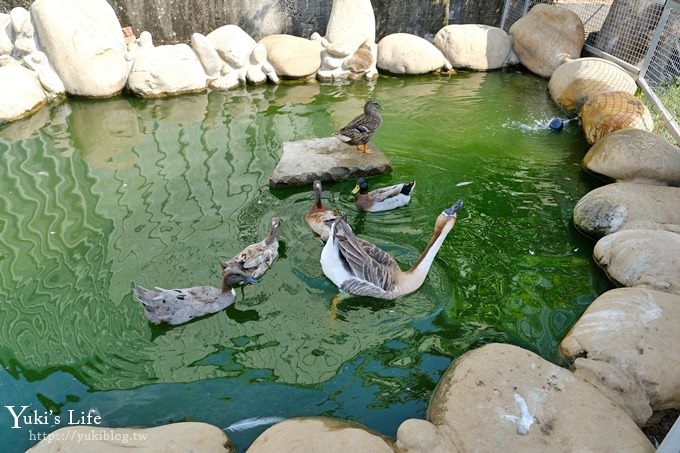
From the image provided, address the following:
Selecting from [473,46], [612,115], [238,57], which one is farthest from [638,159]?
[238,57]

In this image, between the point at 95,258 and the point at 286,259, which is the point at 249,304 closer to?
the point at 286,259

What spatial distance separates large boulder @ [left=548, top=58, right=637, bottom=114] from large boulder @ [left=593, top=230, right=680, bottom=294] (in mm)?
4519

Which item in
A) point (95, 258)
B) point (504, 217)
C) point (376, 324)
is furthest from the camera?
point (504, 217)

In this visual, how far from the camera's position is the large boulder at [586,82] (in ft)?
28.7

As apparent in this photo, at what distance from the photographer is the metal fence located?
8.30m

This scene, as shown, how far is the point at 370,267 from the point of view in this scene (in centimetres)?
452

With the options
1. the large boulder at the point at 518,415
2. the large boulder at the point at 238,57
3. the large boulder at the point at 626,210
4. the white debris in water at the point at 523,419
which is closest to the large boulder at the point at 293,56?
the large boulder at the point at 238,57

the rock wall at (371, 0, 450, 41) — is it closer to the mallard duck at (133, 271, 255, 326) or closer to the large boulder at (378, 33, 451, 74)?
the large boulder at (378, 33, 451, 74)

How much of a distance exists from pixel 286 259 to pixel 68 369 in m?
2.13

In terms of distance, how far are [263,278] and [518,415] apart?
2.61 m

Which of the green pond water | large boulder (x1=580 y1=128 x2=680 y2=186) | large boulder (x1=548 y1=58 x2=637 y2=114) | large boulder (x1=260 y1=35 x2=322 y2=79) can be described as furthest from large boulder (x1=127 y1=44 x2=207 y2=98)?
large boulder (x1=580 y1=128 x2=680 y2=186)

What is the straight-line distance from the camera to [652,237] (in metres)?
4.88

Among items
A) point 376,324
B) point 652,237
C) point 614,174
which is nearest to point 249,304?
point 376,324

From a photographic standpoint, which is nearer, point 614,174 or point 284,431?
point 284,431
